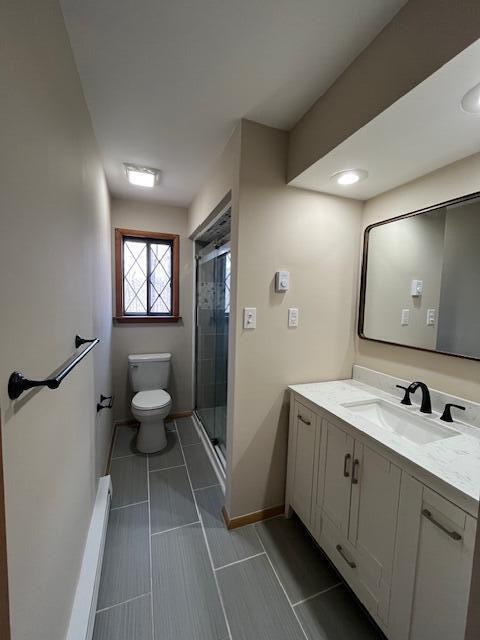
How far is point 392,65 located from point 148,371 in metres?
2.75

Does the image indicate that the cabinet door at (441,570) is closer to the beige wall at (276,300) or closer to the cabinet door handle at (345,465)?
the cabinet door handle at (345,465)

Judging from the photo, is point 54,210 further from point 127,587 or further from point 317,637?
point 317,637

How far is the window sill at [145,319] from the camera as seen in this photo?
2750 millimetres

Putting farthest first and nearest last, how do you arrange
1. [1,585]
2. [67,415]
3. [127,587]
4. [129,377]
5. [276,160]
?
[129,377], [276,160], [127,587], [67,415], [1,585]

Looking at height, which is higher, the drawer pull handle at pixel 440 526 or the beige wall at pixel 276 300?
the beige wall at pixel 276 300

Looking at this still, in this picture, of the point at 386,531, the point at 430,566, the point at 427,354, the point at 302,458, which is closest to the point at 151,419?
the point at 302,458

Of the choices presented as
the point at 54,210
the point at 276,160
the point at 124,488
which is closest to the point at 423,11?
the point at 276,160

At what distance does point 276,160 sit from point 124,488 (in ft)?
8.17

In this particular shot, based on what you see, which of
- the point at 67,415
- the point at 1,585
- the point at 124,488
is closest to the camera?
the point at 1,585

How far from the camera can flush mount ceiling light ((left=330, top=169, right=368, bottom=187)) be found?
147cm

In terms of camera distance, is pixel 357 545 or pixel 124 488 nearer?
pixel 357 545

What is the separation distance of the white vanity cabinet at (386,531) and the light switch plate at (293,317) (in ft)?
1.67

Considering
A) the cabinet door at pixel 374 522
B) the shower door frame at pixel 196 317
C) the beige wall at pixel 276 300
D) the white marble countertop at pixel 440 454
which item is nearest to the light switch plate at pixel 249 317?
the beige wall at pixel 276 300

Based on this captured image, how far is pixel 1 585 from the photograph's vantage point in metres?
0.51
